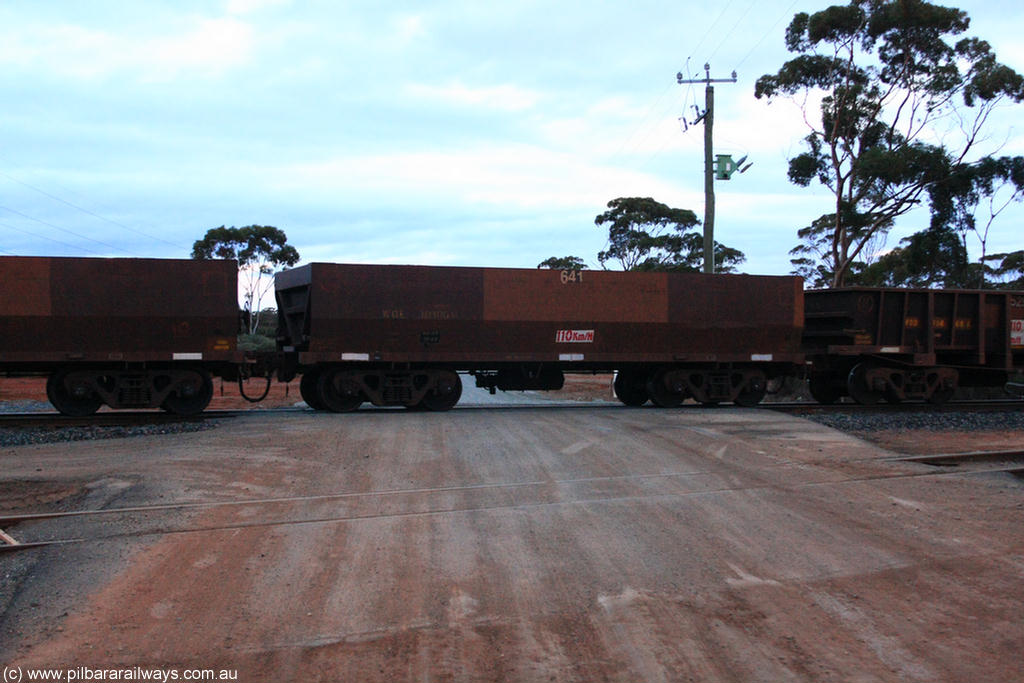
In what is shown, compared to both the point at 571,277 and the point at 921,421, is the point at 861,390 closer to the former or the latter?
the point at 921,421

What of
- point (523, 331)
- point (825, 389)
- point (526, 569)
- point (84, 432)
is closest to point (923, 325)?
point (825, 389)

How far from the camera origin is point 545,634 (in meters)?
4.60

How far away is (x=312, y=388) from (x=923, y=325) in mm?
12961

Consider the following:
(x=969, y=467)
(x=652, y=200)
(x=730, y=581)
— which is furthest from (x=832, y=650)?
(x=652, y=200)

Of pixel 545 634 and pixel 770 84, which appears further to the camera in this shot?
pixel 770 84

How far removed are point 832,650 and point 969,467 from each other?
602 centimetres

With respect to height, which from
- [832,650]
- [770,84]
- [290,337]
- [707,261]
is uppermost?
[770,84]

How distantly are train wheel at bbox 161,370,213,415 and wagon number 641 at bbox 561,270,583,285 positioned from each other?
698 cm

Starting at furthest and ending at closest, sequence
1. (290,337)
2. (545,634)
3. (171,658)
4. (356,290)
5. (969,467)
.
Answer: (290,337), (356,290), (969,467), (545,634), (171,658)

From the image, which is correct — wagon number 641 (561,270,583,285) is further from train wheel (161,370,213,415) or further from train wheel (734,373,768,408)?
train wheel (161,370,213,415)

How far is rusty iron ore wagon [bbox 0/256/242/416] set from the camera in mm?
13516

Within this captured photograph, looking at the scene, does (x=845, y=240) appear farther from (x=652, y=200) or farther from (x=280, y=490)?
(x=280, y=490)

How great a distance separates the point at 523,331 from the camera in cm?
1557

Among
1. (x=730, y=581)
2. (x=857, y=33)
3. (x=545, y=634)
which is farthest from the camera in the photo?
(x=857, y=33)
